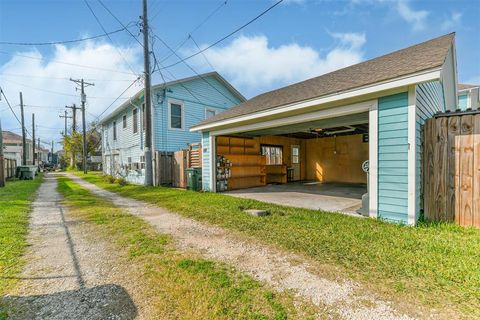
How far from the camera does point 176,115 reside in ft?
43.3

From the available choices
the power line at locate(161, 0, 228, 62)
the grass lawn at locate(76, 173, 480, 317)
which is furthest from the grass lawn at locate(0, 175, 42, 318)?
the power line at locate(161, 0, 228, 62)

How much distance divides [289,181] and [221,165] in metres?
5.68

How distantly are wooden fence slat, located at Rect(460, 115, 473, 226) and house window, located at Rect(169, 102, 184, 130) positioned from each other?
11743 millimetres

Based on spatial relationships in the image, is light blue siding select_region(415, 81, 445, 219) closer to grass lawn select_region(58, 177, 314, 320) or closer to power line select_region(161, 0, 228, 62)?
grass lawn select_region(58, 177, 314, 320)

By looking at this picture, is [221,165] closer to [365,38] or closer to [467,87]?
[365,38]

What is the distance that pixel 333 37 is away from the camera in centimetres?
900

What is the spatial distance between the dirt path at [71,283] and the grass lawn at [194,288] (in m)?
0.21

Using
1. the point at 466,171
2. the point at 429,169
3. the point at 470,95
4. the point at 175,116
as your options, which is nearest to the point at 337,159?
the point at 470,95

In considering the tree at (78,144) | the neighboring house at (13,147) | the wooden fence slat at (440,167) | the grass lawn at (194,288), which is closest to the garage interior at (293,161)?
the wooden fence slat at (440,167)

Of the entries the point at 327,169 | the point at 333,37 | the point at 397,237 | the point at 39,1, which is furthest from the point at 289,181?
the point at 39,1

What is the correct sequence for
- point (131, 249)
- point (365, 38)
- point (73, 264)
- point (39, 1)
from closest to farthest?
point (73, 264), point (131, 249), point (39, 1), point (365, 38)

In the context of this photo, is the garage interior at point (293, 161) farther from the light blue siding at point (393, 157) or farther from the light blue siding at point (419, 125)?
the light blue siding at point (393, 157)

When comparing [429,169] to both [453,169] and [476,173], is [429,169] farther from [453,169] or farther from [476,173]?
[476,173]

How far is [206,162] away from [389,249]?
754cm
